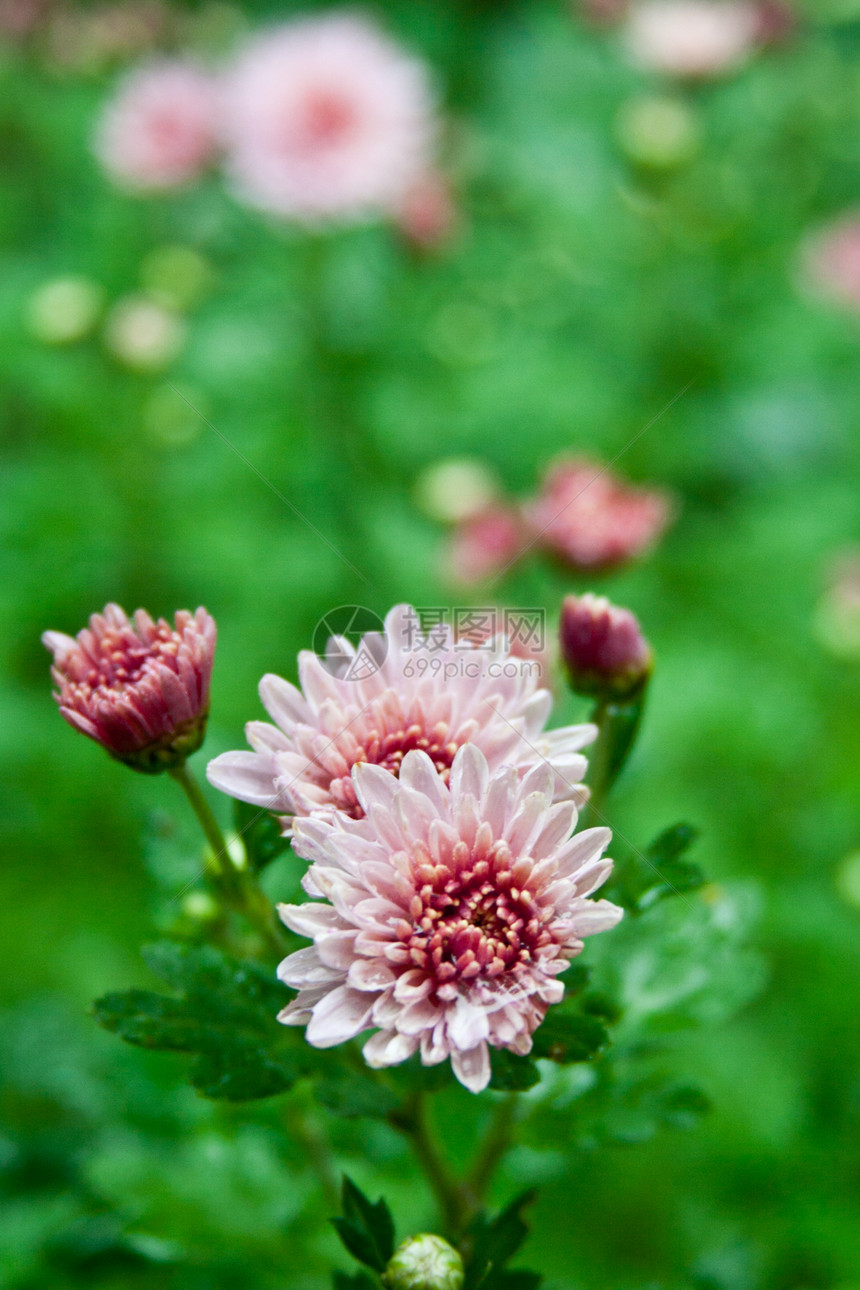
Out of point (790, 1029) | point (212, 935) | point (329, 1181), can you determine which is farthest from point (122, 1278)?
point (790, 1029)

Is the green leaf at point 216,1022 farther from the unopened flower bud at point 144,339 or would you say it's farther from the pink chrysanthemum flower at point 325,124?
the pink chrysanthemum flower at point 325,124

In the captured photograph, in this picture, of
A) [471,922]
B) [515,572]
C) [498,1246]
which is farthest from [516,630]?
[515,572]

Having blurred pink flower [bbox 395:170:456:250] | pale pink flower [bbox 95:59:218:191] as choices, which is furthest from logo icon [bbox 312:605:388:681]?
pale pink flower [bbox 95:59:218:191]

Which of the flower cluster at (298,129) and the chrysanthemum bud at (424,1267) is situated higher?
the flower cluster at (298,129)

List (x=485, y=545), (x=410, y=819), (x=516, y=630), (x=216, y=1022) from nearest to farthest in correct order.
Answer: (x=410, y=819), (x=216, y=1022), (x=516, y=630), (x=485, y=545)

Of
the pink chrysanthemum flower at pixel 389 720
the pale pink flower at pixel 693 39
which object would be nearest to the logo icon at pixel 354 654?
the pink chrysanthemum flower at pixel 389 720

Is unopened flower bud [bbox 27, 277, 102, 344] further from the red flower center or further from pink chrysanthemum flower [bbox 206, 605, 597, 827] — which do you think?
the red flower center

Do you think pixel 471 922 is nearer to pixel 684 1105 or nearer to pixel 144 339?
pixel 684 1105
